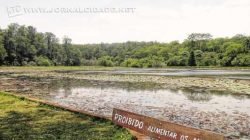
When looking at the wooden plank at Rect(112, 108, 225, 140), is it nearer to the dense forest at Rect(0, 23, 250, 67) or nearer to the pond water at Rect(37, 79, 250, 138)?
the pond water at Rect(37, 79, 250, 138)

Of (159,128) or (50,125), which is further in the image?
(50,125)

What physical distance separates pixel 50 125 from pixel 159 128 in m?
4.38

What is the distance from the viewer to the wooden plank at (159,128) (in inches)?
268

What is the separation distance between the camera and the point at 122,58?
154625 millimetres

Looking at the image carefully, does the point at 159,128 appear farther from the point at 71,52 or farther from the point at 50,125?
the point at 71,52

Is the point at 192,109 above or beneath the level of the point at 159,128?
beneath

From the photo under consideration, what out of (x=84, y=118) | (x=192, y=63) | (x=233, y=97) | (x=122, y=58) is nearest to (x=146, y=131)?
(x=84, y=118)

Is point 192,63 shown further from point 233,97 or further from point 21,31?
point 233,97

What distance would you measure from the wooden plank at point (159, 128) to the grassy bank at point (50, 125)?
358 mm

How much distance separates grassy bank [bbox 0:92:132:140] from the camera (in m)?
Result: 9.41

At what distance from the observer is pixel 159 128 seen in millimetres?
7906

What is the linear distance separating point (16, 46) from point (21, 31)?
10.3m

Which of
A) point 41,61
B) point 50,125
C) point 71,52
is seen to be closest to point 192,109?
point 50,125

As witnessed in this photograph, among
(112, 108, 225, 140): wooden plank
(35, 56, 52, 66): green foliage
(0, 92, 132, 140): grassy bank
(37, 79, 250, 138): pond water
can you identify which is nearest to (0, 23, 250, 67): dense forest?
(35, 56, 52, 66): green foliage
